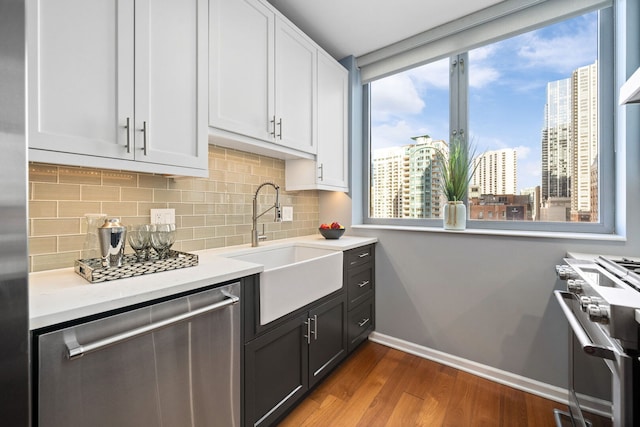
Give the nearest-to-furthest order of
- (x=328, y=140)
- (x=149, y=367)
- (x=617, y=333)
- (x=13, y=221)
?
(x=13, y=221), (x=617, y=333), (x=149, y=367), (x=328, y=140)

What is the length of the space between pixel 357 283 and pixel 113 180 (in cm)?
168

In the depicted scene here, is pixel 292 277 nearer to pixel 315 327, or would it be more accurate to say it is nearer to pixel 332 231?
pixel 315 327

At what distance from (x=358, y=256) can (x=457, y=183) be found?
933 millimetres

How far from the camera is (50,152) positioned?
95cm

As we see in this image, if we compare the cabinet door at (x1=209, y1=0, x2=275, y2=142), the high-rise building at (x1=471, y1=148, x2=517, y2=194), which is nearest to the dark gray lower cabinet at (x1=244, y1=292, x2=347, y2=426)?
the cabinet door at (x1=209, y1=0, x2=275, y2=142)

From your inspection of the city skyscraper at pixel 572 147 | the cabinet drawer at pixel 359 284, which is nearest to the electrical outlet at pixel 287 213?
the cabinet drawer at pixel 359 284

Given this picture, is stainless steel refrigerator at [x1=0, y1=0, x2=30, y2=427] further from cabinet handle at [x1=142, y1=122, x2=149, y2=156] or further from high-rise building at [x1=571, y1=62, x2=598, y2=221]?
high-rise building at [x1=571, y1=62, x2=598, y2=221]

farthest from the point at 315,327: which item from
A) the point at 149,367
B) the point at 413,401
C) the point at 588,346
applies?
the point at 588,346

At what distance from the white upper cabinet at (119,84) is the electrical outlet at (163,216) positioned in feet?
1.06

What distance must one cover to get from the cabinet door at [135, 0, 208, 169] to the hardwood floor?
5.04 ft

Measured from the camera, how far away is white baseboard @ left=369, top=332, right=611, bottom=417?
170cm

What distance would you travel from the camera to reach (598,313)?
75 cm

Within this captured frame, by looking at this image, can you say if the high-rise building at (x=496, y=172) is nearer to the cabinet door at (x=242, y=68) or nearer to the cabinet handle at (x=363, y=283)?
the cabinet handle at (x=363, y=283)

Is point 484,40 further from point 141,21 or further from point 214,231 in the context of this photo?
point 214,231
